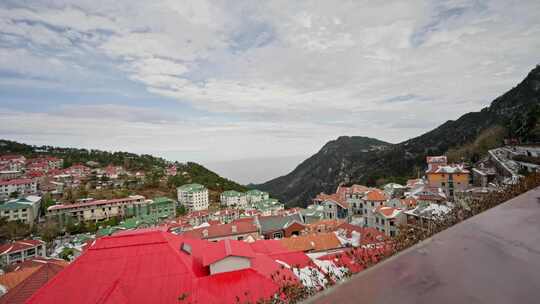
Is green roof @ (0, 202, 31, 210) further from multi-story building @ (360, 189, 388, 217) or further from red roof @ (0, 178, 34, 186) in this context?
multi-story building @ (360, 189, 388, 217)

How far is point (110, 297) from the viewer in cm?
634

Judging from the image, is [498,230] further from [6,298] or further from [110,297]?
[6,298]

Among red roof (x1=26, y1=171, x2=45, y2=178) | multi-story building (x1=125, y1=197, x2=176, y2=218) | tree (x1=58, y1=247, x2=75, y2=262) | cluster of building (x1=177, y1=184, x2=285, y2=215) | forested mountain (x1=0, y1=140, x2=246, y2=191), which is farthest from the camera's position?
forested mountain (x1=0, y1=140, x2=246, y2=191)

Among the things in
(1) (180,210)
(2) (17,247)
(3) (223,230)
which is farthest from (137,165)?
(3) (223,230)

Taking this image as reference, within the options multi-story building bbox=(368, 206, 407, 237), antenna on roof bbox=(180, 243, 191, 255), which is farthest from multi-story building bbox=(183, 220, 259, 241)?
antenna on roof bbox=(180, 243, 191, 255)

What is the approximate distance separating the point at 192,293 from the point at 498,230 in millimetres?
7104

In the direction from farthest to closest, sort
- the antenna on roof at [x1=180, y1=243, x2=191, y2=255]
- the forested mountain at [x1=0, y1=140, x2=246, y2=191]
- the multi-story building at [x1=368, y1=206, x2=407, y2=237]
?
the forested mountain at [x1=0, y1=140, x2=246, y2=191] → the multi-story building at [x1=368, y1=206, x2=407, y2=237] → the antenna on roof at [x1=180, y1=243, x2=191, y2=255]

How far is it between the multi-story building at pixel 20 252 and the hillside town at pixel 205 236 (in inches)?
3.4

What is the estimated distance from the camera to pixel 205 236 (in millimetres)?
23891

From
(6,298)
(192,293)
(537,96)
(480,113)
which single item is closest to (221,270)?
(192,293)

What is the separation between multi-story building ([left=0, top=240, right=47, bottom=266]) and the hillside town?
9 cm

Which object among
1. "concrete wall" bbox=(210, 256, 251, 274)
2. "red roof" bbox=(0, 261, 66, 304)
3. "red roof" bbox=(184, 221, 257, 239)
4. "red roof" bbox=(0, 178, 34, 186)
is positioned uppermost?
"red roof" bbox=(0, 178, 34, 186)

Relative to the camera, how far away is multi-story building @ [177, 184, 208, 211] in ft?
172

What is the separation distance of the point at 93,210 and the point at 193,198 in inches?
639
